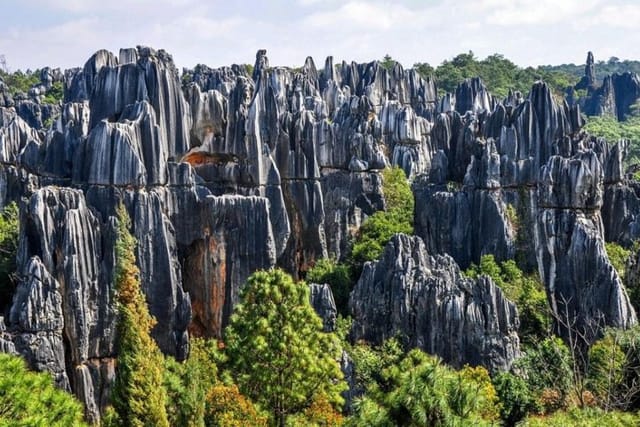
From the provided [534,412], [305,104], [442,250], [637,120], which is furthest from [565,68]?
[534,412]

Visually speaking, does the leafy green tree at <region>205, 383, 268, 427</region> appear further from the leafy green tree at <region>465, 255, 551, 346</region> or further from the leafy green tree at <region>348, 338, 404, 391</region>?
the leafy green tree at <region>465, 255, 551, 346</region>

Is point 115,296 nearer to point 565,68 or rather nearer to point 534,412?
point 534,412

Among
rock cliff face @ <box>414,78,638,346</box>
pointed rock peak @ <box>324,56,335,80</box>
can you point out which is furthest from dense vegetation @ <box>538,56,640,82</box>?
rock cliff face @ <box>414,78,638,346</box>

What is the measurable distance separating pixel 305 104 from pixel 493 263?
23.7 metres

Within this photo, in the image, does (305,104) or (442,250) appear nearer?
(442,250)

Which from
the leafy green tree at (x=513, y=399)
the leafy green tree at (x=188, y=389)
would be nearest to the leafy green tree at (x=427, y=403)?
the leafy green tree at (x=188, y=389)

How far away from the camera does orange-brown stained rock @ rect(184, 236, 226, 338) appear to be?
22.1 metres

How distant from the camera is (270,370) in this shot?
14.9 meters

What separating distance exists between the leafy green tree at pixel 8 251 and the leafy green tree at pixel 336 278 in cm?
963

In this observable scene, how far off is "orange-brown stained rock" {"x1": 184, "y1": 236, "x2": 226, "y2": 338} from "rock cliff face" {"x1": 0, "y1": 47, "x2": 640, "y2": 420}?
0.14 feet

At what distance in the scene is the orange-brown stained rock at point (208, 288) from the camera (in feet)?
72.6

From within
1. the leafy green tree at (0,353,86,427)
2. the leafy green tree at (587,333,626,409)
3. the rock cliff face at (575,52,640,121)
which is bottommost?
the leafy green tree at (587,333,626,409)

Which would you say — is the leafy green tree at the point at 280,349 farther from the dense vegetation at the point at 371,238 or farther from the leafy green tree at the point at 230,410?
the dense vegetation at the point at 371,238

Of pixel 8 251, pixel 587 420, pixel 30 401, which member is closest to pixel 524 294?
pixel 587 420
